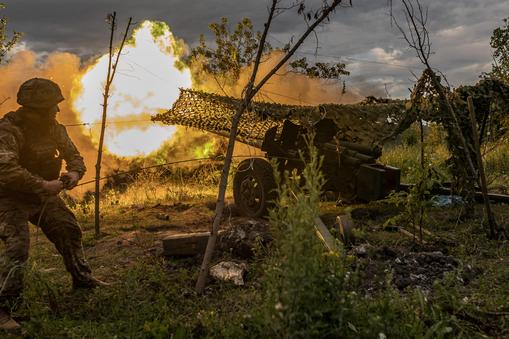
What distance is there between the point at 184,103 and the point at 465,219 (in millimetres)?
6395

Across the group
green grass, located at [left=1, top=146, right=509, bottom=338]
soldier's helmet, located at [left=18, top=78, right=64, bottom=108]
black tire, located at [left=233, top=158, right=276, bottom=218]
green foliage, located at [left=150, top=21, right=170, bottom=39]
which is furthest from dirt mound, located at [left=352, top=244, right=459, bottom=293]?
green foliage, located at [left=150, top=21, right=170, bottom=39]

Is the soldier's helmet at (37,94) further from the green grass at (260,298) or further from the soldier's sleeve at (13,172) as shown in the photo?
the green grass at (260,298)

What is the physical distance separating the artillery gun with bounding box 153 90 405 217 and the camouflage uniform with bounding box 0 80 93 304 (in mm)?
4053

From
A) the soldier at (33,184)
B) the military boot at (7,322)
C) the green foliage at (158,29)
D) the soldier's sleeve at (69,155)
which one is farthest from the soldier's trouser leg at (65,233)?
the green foliage at (158,29)

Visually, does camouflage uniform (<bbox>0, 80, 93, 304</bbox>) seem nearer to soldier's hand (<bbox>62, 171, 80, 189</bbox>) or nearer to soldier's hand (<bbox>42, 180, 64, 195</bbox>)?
soldier's hand (<bbox>42, 180, 64, 195</bbox>)

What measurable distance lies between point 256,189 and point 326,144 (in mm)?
1591

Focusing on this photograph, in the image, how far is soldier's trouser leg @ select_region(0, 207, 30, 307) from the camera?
5375 millimetres

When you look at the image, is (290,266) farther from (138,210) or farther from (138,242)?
(138,210)

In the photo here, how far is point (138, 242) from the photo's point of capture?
8609 millimetres

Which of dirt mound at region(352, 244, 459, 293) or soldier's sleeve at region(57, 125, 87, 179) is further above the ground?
soldier's sleeve at region(57, 125, 87, 179)

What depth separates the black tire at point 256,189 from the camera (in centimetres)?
1020

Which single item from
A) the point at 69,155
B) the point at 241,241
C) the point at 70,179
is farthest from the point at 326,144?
the point at 70,179

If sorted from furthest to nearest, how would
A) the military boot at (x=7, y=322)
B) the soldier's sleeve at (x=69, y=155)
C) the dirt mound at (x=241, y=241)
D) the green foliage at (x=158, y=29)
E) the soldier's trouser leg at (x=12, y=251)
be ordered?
the green foliage at (x=158, y=29), the dirt mound at (x=241, y=241), the soldier's sleeve at (x=69, y=155), the soldier's trouser leg at (x=12, y=251), the military boot at (x=7, y=322)

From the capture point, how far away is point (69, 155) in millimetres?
6441
